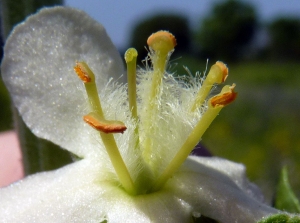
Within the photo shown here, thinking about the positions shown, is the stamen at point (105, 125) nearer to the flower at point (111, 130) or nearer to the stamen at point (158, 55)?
the flower at point (111, 130)

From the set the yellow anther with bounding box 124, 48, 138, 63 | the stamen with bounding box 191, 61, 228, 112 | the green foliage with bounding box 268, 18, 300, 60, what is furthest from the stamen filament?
the green foliage with bounding box 268, 18, 300, 60

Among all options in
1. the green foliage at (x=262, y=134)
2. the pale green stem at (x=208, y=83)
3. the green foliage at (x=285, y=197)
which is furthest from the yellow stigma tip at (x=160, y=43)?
the green foliage at (x=262, y=134)

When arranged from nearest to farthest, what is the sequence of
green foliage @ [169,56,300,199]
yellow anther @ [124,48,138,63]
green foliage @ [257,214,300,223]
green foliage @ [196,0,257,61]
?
1. green foliage @ [257,214,300,223]
2. yellow anther @ [124,48,138,63]
3. green foliage @ [169,56,300,199]
4. green foliage @ [196,0,257,61]

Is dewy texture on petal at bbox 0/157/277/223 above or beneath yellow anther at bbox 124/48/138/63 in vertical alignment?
beneath

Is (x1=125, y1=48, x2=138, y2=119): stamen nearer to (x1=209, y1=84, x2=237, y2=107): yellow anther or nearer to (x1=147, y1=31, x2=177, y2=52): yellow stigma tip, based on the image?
(x1=147, y1=31, x2=177, y2=52): yellow stigma tip

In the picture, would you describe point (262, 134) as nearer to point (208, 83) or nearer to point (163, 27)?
point (208, 83)

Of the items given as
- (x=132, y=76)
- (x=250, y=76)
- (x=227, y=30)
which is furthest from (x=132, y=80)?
(x=227, y=30)

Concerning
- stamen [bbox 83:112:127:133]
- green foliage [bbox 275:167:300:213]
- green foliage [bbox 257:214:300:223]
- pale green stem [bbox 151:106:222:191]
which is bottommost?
green foliage [bbox 275:167:300:213]

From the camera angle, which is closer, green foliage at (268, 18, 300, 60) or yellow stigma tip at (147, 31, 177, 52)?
yellow stigma tip at (147, 31, 177, 52)
